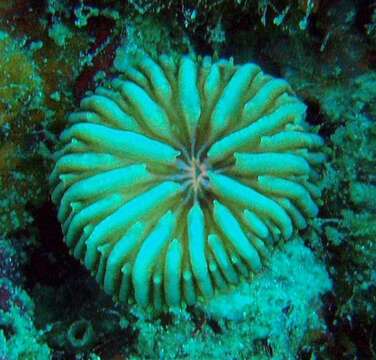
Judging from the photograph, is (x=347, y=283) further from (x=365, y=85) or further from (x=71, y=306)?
(x=71, y=306)

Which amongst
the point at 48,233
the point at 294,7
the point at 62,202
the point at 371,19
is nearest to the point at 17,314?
the point at 48,233

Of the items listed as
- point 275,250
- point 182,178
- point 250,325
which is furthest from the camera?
point 250,325

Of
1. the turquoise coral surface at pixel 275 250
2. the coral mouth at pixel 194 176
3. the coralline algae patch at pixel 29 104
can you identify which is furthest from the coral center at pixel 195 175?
the coralline algae patch at pixel 29 104

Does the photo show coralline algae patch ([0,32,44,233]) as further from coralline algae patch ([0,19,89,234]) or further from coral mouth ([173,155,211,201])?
coral mouth ([173,155,211,201])

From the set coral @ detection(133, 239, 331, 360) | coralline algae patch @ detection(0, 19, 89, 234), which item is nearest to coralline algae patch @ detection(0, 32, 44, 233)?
coralline algae patch @ detection(0, 19, 89, 234)

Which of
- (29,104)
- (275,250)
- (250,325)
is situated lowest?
(250,325)

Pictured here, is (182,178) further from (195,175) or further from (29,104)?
(29,104)

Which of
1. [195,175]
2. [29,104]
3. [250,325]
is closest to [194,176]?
[195,175]

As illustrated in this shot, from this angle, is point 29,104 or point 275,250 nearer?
point 275,250
